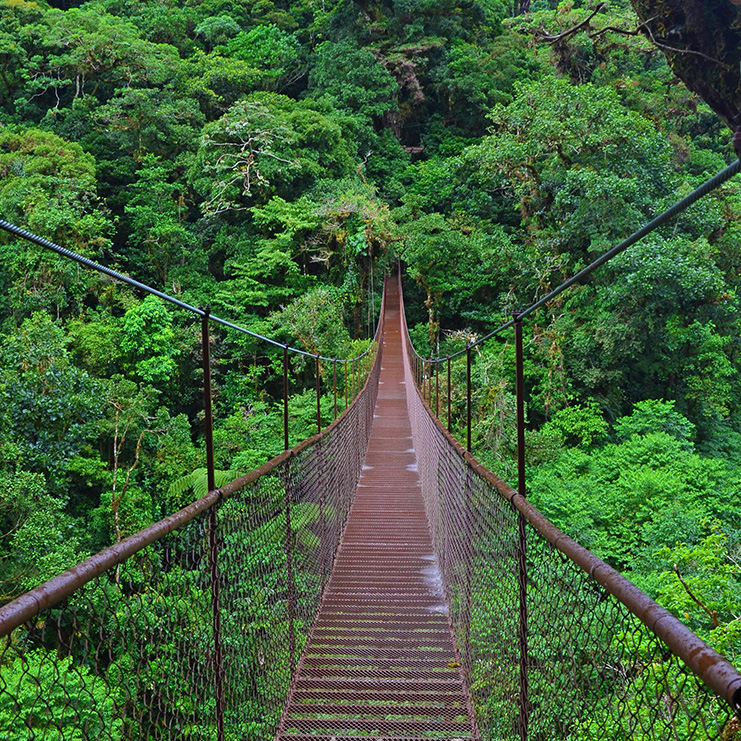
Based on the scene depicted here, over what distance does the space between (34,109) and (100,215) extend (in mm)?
4959

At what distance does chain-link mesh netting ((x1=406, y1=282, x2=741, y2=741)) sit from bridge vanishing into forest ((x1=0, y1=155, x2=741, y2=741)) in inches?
0.4

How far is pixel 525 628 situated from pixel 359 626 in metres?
1.62

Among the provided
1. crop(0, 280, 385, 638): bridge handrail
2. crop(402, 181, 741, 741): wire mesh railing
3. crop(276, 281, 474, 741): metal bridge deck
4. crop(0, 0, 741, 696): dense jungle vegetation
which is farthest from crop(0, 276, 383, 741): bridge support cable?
crop(0, 0, 741, 696): dense jungle vegetation

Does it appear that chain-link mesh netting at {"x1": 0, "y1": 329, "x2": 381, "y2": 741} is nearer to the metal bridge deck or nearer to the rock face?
the metal bridge deck

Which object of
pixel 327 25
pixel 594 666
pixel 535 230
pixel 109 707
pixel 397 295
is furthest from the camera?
pixel 327 25

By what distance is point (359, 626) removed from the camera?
279cm

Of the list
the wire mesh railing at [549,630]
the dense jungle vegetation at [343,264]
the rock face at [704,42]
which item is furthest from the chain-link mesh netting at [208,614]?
the rock face at [704,42]

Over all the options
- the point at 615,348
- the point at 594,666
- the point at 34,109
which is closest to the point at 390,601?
the point at 594,666

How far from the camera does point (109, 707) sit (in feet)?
13.8

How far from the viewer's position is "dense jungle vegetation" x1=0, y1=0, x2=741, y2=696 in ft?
23.6

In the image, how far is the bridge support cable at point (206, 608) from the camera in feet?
2.61

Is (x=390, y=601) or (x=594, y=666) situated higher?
(x=594, y=666)

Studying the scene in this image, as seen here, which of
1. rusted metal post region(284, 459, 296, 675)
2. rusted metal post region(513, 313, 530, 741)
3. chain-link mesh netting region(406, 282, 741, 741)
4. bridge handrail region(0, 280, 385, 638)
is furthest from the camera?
rusted metal post region(284, 459, 296, 675)

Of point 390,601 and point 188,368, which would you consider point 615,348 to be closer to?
point 188,368
